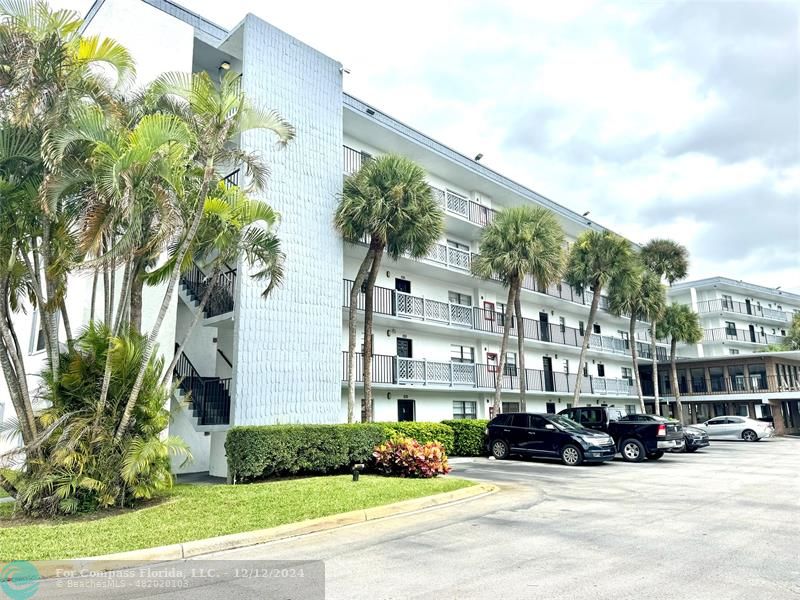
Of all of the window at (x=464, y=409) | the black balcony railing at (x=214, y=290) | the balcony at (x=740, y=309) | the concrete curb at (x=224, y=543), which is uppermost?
the balcony at (x=740, y=309)

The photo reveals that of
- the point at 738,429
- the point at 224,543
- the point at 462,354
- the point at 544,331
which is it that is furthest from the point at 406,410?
the point at 738,429

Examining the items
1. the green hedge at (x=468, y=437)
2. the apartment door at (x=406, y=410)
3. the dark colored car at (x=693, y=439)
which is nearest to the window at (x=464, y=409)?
the apartment door at (x=406, y=410)

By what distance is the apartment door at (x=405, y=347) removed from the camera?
22.3m

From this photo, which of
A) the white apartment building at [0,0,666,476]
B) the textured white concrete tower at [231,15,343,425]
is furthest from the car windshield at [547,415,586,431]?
the textured white concrete tower at [231,15,343,425]

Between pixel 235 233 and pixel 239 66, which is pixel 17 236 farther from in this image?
pixel 239 66

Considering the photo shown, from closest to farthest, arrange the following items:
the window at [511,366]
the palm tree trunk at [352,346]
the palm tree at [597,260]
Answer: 1. the palm tree trunk at [352,346]
2. the window at [511,366]
3. the palm tree at [597,260]

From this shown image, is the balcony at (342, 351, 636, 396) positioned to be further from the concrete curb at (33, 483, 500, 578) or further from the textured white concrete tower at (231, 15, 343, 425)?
the concrete curb at (33, 483, 500, 578)

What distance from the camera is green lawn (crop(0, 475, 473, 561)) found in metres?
7.12

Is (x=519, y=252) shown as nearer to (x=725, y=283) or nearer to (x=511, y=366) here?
(x=511, y=366)

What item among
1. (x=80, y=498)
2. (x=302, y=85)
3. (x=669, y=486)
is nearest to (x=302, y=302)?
(x=302, y=85)

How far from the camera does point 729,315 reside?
165ft

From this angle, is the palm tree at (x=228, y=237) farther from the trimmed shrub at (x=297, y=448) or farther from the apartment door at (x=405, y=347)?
the apartment door at (x=405, y=347)

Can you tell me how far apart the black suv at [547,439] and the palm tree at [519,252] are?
111 inches

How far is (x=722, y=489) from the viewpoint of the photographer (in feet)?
40.2
